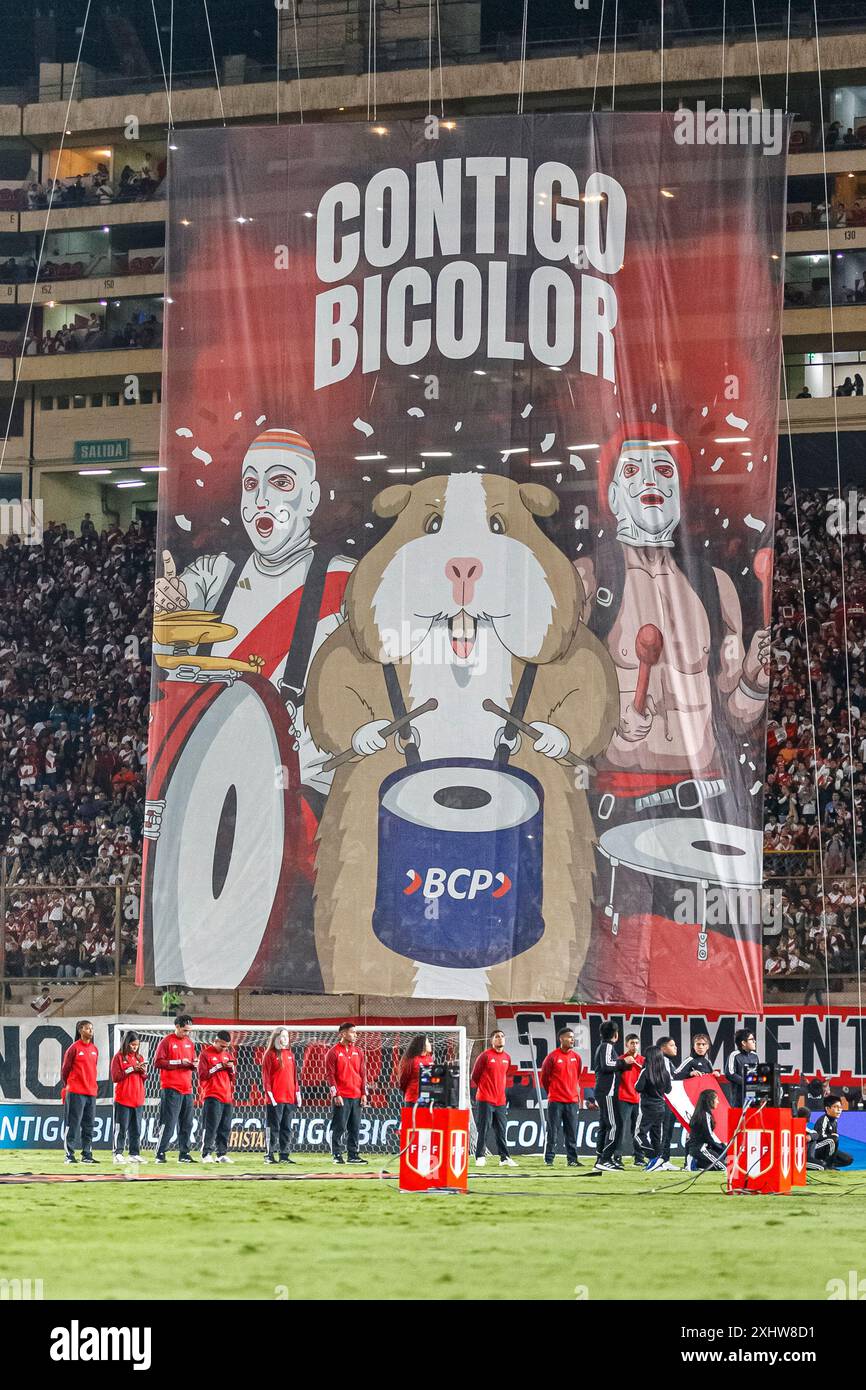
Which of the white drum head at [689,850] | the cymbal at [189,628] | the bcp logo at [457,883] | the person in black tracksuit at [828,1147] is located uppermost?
the cymbal at [189,628]

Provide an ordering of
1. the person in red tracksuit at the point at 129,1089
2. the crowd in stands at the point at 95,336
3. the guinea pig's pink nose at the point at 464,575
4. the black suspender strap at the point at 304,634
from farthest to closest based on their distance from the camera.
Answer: the crowd in stands at the point at 95,336
the black suspender strap at the point at 304,634
the guinea pig's pink nose at the point at 464,575
the person in red tracksuit at the point at 129,1089

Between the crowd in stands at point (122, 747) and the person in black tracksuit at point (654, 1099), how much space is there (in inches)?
142

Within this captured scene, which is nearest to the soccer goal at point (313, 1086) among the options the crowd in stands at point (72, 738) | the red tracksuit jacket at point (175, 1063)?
the red tracksuit jacket at point (175, 1063)

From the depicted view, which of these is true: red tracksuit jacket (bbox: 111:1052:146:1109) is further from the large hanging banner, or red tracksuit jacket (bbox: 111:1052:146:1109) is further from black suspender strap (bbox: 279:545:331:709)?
black suspender strap (bbox: 279:545:331:709)

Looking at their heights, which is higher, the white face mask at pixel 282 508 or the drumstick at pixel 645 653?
the white face mask at pixel 282 508

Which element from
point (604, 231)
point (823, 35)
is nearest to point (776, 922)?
point (604, 231)

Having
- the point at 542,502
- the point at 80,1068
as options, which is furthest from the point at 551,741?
the point at 80,1068

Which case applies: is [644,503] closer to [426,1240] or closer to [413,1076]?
[413,1076]

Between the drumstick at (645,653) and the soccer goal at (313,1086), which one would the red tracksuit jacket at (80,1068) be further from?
the drumstick at (645,653)

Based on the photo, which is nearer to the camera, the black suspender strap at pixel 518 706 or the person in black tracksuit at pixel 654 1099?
the person in black tracksuit at pixel 654 1099

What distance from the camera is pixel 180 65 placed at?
37.2 m

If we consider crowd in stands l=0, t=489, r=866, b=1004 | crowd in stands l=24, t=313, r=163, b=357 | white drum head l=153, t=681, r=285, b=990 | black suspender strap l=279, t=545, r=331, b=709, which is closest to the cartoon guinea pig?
black suspender strap l=279, t=545, r=331, b=709

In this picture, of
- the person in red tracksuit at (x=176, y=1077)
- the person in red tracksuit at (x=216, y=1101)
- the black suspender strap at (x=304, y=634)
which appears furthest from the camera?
the black suspender strap at (x=304, y=634)

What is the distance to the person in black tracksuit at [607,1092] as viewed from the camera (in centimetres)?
1691
